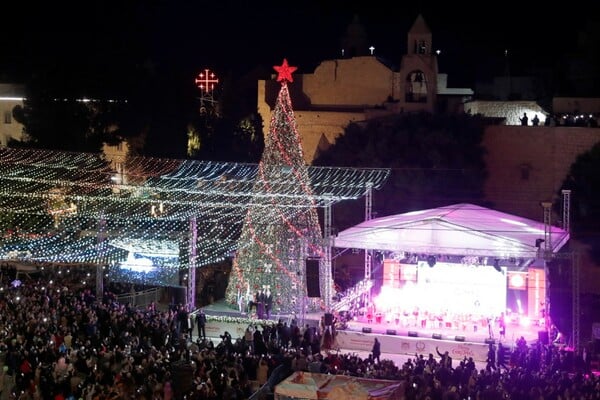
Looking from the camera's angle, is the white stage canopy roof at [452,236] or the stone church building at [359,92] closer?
the white stage canopy roof at [452,236]

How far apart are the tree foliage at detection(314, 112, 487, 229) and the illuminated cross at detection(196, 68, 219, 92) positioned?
13.9 metres

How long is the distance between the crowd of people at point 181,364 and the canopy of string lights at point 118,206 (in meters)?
6.73

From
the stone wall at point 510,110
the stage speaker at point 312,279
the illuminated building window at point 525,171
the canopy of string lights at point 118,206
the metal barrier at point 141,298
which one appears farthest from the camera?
the stone wall at point 510,110

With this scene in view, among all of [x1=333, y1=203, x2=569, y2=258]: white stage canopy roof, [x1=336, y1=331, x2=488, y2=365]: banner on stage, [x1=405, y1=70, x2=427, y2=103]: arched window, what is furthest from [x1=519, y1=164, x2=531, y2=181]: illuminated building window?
[x1=336, y1=331, x2=488, y2=365]: banner on stage

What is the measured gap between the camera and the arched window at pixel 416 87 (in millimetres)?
36469

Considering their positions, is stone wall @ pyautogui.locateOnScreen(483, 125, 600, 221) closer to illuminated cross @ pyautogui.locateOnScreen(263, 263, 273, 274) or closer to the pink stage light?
the pink stage light

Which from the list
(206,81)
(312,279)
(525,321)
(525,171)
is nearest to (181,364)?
(312,279)

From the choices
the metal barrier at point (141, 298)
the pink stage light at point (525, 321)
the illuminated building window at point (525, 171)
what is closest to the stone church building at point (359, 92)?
the illuminated building window at point (525, 171)

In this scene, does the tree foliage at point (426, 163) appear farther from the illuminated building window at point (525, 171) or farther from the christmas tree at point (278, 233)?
the christmas tree at point (278, 233)

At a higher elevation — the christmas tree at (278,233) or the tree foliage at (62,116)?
the tree foliage at (62,116)

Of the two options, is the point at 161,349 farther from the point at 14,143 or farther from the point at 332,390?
the point at 14,143

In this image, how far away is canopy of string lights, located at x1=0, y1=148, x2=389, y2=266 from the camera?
89.1 feet

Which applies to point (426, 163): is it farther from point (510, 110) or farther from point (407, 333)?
point (407, 333)

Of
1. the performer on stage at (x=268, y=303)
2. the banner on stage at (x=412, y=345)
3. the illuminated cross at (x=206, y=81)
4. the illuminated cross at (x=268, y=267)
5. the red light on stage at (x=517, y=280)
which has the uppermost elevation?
the illuminated cross at (x=206, y=81)
